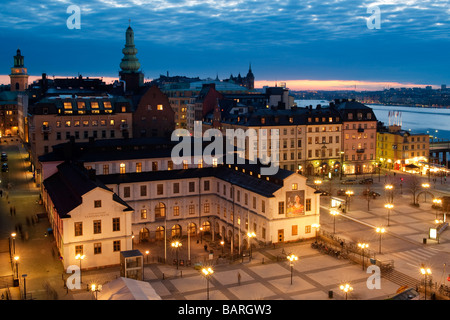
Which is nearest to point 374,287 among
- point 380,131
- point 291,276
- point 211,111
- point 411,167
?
point 291,276

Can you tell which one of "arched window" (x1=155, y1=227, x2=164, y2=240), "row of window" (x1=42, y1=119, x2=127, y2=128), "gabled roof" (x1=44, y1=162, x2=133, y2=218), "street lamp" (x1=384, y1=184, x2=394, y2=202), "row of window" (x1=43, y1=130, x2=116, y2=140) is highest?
"row of window" (x1=42, y1=119, x2=127, y2=128)

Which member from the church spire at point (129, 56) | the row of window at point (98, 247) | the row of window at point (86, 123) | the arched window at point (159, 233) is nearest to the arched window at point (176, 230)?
the arched window at point (159, 233)

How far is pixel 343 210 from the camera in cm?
6831

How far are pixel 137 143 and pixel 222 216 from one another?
1601 cm

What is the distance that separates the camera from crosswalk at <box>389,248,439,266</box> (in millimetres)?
47906

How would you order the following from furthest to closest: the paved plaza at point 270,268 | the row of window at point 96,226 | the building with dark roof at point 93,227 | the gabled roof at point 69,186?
the gabled roof at point 69,186 → the row of window at point 96,226 → the building with dark roof at point 93,227 → the paved plaza at point 270,268

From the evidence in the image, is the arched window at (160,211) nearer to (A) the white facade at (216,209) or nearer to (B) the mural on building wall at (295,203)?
(A) the white facade at (216,209)

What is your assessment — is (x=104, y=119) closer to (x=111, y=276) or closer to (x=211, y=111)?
(x=211, y=111)

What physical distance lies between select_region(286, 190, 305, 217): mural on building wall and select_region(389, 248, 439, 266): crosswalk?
1070cm

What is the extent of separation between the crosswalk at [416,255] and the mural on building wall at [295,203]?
10696 mm

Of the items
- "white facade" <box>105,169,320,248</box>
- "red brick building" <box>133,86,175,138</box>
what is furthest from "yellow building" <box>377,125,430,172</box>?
"white facade" <box>105,169,320,248</box>

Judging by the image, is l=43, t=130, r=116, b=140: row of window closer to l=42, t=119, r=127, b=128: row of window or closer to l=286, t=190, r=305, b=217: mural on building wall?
l=42, t=119, r=127, b=128: row of window

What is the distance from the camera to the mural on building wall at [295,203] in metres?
53.8

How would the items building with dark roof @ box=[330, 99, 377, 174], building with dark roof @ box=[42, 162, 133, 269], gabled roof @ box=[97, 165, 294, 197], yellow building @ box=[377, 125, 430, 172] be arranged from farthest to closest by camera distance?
yellow building @ box=[377, 125, 430, 172], building with dark roof @ box=[330, 99, 377, 174], gabled roof @ box=[97, 165, 294, 197], building with dark roof @ box=[42, 162, 133, 269]
